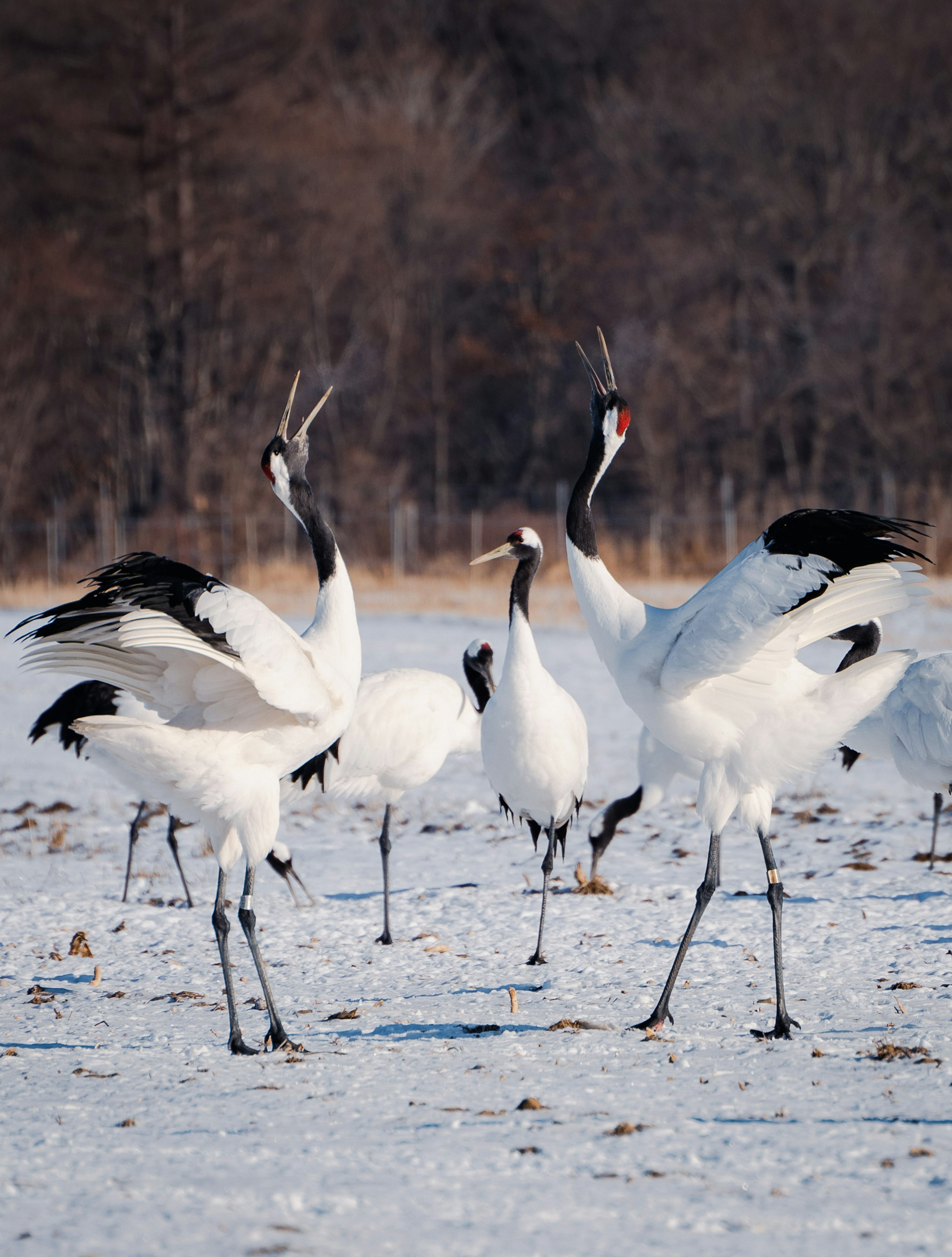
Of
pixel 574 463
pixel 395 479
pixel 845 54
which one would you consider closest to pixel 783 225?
pixel 845 54

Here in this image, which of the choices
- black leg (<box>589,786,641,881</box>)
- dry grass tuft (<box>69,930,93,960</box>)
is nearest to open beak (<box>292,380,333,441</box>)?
dry grass tuft (<box>69,930,93,960</box>)

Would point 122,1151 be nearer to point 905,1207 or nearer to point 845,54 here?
point 905,1207

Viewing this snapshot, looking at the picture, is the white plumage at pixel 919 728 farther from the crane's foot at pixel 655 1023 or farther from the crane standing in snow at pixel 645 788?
the crane's foot at pixel 655 1023

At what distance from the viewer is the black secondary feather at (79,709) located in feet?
25.9

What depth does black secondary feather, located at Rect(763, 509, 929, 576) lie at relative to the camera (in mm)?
4629

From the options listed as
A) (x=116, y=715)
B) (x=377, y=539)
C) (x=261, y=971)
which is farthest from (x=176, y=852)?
(x=377, y=539)

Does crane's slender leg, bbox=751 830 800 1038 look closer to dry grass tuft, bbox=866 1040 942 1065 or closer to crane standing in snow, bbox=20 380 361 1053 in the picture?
dry grass tuft, bbox=866 1040 942 1065

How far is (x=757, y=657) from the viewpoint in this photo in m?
5.00

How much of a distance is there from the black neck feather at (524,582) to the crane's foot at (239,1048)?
99.9 inches

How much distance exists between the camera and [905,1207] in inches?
129

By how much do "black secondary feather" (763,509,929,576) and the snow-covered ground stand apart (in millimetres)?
1567

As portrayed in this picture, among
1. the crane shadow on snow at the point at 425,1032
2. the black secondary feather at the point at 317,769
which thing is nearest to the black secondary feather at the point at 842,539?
the crane shadow on snow at the point at 425,1032

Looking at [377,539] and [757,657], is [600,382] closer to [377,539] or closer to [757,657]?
[757,657]

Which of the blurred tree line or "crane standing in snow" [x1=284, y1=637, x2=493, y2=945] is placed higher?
the blurred tree line
